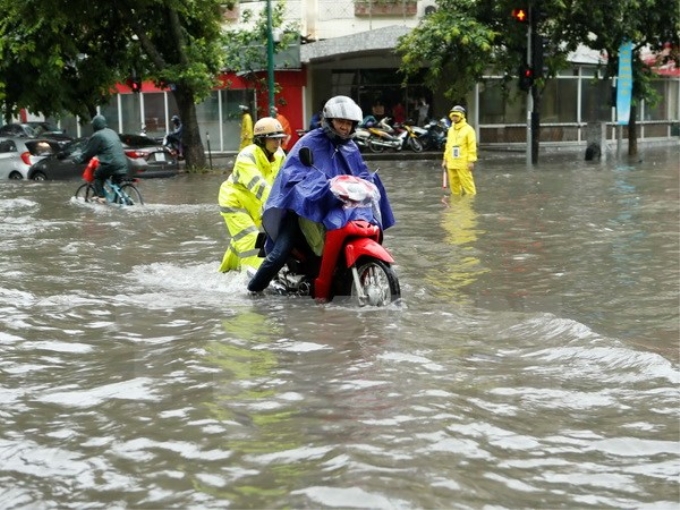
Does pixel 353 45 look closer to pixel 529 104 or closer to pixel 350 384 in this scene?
pixel 529 104

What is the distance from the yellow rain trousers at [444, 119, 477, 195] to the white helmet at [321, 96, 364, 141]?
9.71 metres

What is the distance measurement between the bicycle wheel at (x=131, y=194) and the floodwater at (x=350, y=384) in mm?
5238

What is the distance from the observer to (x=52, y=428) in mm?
5195

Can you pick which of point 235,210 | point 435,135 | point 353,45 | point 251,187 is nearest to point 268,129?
point 251,187

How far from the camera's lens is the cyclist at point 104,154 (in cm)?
1711

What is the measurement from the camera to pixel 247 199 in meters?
9.50

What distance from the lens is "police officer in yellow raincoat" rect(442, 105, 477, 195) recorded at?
1789 centimetres

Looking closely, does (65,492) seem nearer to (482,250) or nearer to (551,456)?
(551,456)

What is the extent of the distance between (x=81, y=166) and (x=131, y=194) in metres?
9.19

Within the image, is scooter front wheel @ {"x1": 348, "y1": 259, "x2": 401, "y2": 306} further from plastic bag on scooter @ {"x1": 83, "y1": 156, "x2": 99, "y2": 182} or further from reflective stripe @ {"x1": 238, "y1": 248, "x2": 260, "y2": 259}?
plastic bag on scooter @ {"x1": 83, "y1": 156, "x2": 99, "y2": 182}

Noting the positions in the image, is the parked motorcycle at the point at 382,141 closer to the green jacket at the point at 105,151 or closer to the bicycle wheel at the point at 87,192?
the bicycle wheel at the point at 87,192

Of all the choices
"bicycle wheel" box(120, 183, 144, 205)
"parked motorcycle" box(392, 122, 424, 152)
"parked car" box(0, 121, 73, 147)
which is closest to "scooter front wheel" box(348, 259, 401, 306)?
"bicycle wheel" box(120, 183, 144, 205)

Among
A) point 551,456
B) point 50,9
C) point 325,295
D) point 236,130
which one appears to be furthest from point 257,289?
point 236,130

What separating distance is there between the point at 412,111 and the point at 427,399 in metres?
34.3
